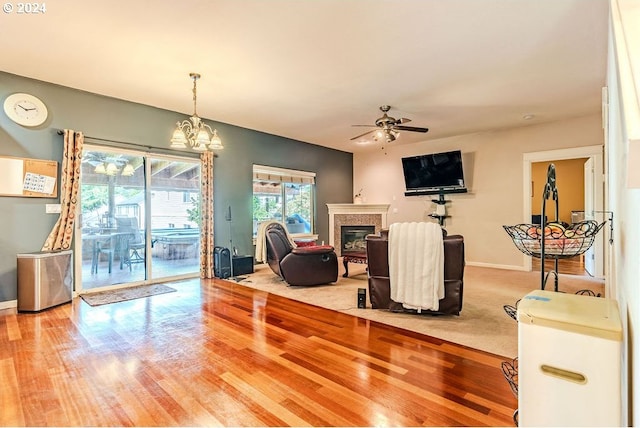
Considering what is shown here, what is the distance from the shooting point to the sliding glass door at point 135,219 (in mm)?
4555

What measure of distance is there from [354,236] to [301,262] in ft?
11.4

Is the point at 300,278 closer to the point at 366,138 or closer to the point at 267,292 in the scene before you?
the point at 267,292

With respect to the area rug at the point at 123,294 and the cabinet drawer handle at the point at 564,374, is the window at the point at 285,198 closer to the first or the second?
the area rug at the point at 123,294

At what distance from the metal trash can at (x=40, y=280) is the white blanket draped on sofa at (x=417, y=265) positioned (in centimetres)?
403

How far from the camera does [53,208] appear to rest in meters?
4.11

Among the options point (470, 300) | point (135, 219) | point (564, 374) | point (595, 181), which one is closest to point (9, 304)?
point (135, 219)

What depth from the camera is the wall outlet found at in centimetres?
407

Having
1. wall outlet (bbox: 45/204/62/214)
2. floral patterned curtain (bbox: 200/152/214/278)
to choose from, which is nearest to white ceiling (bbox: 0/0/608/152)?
floral patterned curtain (bbox: 200/152/214/278)

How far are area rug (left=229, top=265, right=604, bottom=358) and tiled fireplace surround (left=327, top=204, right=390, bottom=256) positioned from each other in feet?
5.43

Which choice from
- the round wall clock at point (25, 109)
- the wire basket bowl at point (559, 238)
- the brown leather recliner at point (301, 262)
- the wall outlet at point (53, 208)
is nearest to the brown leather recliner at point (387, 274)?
the brown leather recliner at point (301, 262)

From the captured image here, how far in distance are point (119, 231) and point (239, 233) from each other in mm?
2041

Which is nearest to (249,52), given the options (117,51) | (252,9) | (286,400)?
(252,9)

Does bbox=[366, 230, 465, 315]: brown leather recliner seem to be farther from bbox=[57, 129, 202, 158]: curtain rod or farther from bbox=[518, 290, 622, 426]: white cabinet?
bbox=[57, 129, 202, 158]: curtain rod

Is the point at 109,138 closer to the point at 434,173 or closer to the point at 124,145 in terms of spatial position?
the point at 124,145
